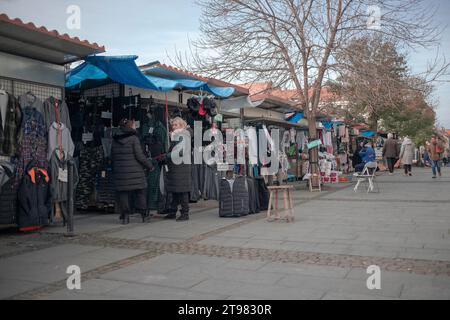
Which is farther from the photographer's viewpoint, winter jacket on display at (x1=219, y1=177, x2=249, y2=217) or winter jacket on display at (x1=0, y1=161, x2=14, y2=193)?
winter jacket on display at (x1=219, y1=177, x2=249, y2=217)

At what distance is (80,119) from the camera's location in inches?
372

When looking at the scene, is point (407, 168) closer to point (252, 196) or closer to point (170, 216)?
point (252, 196)

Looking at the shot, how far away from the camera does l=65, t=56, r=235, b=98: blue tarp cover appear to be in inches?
295

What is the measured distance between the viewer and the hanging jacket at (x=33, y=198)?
6.98 m

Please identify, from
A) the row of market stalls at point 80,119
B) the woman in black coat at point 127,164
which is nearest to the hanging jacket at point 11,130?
the row of market stalls at point 80,119

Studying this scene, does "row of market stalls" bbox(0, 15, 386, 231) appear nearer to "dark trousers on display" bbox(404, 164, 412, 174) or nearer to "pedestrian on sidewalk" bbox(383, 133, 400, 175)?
"pedestrian on sidewalk" bbox(383, 133, 400, 175)

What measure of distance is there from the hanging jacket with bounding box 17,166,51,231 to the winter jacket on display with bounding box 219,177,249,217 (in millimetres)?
3256

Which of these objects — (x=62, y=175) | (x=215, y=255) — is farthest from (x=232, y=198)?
(x=215, y=255)

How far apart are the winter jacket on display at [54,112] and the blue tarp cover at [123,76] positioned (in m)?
0.89

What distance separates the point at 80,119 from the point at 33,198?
2806 mm

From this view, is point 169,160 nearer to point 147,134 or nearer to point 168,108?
point 147,134

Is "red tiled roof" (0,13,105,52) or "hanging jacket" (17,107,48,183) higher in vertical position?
"red tiled roof" (0,13,105,52)

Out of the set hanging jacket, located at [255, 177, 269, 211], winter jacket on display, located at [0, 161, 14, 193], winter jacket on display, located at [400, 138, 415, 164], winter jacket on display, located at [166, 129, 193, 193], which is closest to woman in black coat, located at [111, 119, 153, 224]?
winter jacket on display, located at [166, 129, 193, 193]
